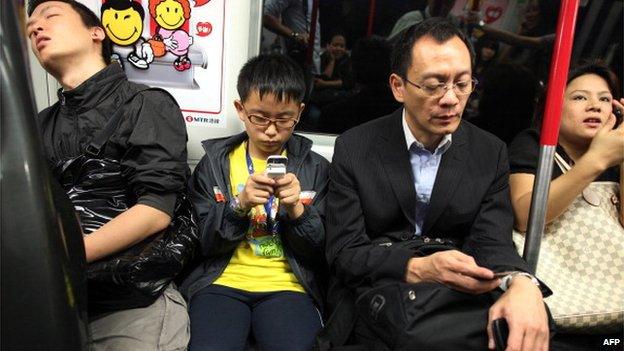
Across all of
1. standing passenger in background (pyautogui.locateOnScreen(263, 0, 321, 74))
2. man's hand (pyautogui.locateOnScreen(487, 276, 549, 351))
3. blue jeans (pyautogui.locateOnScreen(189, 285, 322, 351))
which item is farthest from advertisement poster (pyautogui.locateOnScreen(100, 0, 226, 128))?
man's hand (pyautogui.locateOnScreen(487, 276, 549, 351))

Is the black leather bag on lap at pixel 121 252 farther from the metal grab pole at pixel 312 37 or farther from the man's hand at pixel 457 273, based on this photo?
the metal grab pole at pixel 312 37

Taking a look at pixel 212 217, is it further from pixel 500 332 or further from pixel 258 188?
pixel 500 332

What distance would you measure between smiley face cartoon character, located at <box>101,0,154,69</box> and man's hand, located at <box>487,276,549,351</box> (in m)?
1.87

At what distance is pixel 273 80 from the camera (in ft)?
5.72

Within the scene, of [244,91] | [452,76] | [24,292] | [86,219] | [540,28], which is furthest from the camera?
[540,28]

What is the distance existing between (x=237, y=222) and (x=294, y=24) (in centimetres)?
113

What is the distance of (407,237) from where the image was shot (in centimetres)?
A: 165

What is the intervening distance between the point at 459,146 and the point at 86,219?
4.47 ft

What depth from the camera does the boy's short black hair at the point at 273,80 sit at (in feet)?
5.68

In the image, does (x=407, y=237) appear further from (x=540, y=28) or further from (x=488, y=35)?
(x=540, y=28)

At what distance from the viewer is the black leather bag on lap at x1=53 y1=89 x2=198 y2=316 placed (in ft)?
4.88

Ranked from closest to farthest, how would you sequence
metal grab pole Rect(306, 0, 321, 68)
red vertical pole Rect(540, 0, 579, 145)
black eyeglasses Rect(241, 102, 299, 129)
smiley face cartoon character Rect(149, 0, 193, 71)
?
1. red vertical pole Rect(540, 0, 579, 145)
2. black eyeglasses Rect(241, 102, 299, 129)
3. smiley face cartoon character Rect(149, 0, 193, 71)
4. metal grab pole Rect(306, 0, 321, 68)

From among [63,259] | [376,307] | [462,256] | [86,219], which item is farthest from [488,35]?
[63,259]

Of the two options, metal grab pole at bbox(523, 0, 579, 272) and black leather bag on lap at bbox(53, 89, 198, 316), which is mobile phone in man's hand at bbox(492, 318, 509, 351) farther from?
black leather bag on lap at bbox(53, 89, 198, 316)
